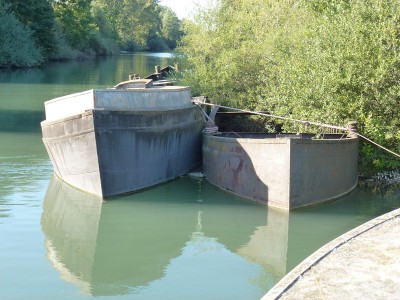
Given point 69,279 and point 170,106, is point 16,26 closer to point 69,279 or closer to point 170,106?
point 170,106

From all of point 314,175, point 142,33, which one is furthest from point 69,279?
point 142,33

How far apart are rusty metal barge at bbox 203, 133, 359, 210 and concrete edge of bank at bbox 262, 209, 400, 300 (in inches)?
105

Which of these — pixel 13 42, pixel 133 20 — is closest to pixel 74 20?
pixel 13 42

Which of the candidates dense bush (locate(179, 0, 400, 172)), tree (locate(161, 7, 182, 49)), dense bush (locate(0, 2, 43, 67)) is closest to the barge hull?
dense bush (locate(179, 0, 400, 172))

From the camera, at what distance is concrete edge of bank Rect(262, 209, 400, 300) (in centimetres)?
545

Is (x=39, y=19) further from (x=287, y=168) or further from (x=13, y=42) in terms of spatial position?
(x=287, y=168)

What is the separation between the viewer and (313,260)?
625 cm

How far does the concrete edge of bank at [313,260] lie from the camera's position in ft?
17.9

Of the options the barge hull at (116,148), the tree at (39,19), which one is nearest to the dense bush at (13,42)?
the tree at (39,19)

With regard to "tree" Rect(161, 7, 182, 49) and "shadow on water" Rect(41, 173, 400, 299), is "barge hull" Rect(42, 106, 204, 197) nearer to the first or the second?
"shadow on water" Rect(41, 173, 400, 299)

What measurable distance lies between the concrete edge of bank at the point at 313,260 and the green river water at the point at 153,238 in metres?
1.08

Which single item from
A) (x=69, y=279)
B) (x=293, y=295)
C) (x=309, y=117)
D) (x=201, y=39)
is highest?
(x=201, y=39)

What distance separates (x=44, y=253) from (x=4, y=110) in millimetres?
15783

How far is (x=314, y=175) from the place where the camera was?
35.0 feet
